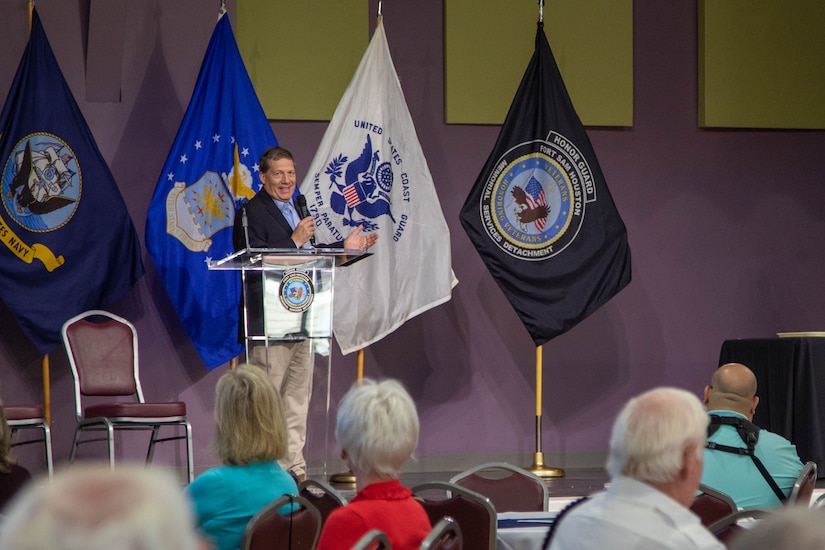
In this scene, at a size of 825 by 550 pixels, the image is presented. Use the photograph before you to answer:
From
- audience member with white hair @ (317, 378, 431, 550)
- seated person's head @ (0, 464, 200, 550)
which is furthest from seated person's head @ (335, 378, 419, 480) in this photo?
seated person's head @ (0, 464, 200, 550)

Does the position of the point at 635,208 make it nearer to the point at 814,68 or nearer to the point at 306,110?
the point at 814,68

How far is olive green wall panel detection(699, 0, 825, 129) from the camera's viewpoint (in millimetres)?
7969

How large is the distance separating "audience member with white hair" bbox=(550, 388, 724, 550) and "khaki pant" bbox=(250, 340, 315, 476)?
3.17 meters

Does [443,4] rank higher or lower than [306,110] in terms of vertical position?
higher

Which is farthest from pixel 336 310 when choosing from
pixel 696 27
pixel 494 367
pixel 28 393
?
pixel 696 27

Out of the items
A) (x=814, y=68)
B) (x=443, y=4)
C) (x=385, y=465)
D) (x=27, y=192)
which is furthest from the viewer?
(x=814, y=68)

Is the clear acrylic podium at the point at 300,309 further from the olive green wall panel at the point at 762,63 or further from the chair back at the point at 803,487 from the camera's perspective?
the olive green wall panel at the point at 762,63

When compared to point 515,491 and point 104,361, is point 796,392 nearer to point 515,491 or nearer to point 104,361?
point 515,491

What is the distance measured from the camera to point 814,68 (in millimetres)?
8133

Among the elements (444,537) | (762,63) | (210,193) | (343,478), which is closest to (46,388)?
(210,193)

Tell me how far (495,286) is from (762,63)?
261cm

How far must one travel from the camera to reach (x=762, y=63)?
8.07 meters

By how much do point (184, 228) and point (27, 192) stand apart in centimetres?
96

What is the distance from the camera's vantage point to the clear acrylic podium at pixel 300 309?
16.4ft
